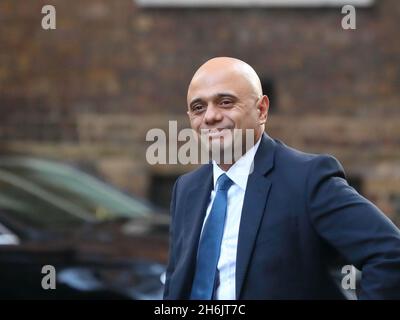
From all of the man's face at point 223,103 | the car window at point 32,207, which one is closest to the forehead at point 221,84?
the man's face at point 223,103

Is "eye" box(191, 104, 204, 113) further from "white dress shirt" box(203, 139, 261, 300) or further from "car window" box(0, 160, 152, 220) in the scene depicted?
"car window" box(0, 160, 152, 220)

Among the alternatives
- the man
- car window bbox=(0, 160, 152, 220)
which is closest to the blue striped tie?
the man

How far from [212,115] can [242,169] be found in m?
0.18

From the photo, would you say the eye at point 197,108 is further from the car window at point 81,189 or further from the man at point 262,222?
the car window at point 81,189

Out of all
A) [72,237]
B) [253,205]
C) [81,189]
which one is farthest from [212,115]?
[81,189]

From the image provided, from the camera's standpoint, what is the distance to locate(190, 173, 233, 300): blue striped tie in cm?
239

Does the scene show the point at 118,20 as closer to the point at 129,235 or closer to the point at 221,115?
the point at 129,235

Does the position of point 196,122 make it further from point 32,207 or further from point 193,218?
point 32,207

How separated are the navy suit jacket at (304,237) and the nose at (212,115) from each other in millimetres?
172

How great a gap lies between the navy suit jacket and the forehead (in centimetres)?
21

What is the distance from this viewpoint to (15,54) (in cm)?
979

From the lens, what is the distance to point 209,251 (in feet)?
7.91
